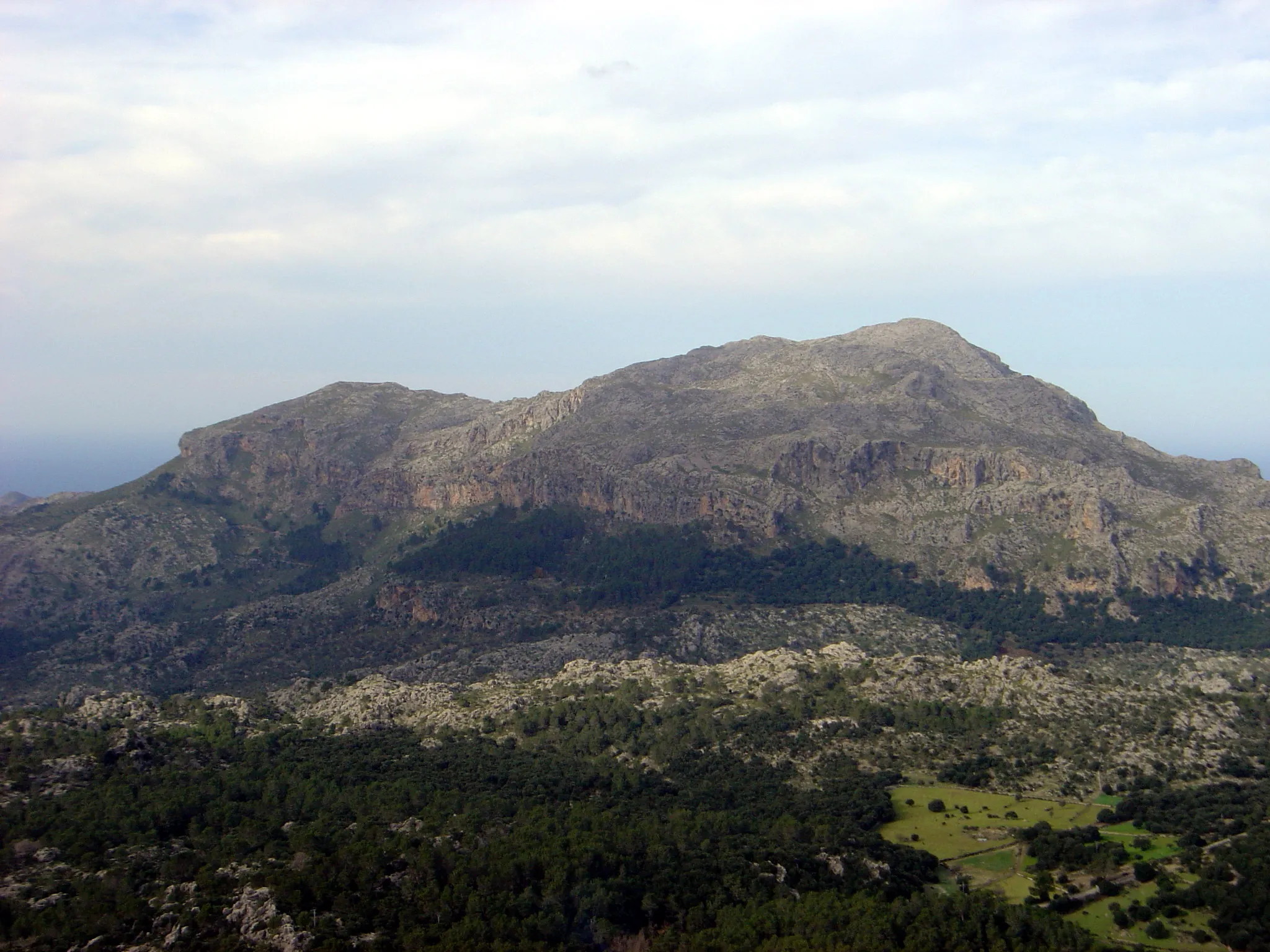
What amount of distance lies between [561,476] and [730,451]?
28.7 metres

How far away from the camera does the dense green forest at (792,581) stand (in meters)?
139

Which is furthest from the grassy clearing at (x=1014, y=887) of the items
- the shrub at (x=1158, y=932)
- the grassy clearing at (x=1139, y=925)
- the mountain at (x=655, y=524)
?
the mountain at (x=655, y=524)

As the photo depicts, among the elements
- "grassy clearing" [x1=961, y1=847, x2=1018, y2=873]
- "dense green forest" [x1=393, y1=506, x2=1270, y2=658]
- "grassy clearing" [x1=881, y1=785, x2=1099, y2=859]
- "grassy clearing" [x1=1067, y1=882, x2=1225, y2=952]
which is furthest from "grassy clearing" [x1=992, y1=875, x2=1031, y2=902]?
"dense green forest" [x1=393, y1=506, x2=1270, y2=658]

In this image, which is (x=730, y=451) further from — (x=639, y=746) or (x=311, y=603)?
(x=639, y=746)

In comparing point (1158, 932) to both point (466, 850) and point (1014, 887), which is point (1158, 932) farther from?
point (466, 850)

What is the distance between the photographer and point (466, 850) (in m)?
66.2

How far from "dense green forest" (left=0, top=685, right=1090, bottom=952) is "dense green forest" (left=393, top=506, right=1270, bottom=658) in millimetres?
62608

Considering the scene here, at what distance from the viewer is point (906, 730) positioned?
3765 inches

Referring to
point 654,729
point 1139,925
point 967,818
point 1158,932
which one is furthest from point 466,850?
point 1158,932

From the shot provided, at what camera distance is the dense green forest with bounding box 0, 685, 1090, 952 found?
57.2 metres

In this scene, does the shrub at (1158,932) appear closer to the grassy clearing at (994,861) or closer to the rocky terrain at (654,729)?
the grassy clearing at (994,861)

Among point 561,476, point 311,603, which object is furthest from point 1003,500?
point 311,603

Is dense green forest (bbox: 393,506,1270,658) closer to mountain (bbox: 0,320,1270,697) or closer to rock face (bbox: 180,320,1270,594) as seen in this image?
mountain (bbox: 0,320,1270,697)

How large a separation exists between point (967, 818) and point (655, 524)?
102167 millimetres
